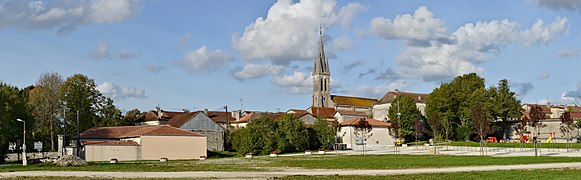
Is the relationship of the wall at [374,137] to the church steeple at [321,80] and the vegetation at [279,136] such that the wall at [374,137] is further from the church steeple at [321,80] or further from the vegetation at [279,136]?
the church steeple at [321,80]

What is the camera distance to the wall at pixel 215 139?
9762cm

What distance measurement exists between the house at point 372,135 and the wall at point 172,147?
27.9 metres

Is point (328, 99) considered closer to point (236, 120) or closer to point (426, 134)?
point (236, 120)

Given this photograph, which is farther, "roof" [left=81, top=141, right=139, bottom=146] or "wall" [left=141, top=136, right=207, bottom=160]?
"wall" [left=141, top=136, right=207, bottom=160]

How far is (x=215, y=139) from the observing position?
99000 mm

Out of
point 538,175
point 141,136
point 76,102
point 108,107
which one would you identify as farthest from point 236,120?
point 538,175

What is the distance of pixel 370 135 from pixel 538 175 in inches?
2663

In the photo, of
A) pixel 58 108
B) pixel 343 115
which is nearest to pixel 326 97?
pixel 343 115

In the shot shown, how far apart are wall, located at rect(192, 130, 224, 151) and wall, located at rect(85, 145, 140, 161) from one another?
76.1ft

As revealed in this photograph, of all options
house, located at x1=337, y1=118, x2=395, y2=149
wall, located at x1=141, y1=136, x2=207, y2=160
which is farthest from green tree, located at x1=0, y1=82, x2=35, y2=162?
house, located at x1=337, y1=118, x2=395, y2=149

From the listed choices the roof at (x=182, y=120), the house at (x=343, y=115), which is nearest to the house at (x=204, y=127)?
the roof at (x=182, y=120)

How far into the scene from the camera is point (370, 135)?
322 ft

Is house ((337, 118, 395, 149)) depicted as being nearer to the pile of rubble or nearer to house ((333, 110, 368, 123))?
house ((333, 110, 368, 123))

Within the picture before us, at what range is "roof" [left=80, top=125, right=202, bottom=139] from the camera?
77.4 metres
